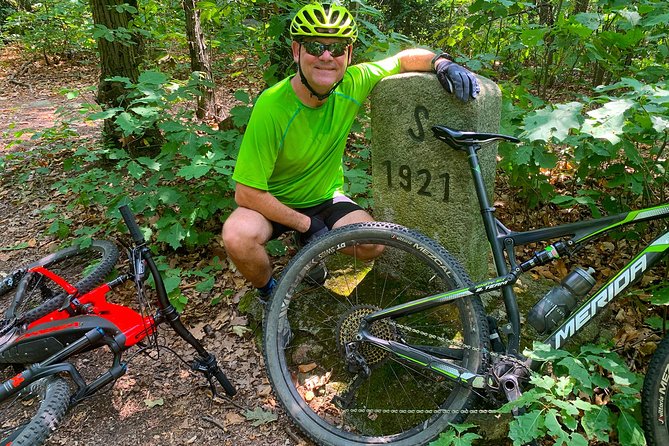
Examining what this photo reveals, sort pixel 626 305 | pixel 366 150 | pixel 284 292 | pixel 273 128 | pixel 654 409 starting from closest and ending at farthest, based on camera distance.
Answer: pixel 654 409
pixel 284 292
pixel 273 128
pixel 626 305
pixel 366 150

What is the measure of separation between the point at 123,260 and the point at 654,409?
4190mm

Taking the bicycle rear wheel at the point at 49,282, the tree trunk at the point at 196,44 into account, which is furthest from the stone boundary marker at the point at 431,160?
the tree trunk at the point at 196,44

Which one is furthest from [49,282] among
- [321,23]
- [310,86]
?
[321,23]

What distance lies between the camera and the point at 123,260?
429 cm

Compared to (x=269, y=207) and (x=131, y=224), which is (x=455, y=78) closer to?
(x=269, y=207)

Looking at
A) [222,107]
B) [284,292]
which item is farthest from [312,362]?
[222,107]

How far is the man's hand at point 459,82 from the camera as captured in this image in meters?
2.46

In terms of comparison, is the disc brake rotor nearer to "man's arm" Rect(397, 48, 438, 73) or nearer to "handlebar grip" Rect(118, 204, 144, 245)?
"handlebar grip" Rect(118, 204, 144, 245)

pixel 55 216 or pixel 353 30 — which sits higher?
pixel 353 30

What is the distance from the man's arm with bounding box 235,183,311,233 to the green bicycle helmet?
3.15 feet

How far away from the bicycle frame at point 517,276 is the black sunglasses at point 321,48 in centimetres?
95

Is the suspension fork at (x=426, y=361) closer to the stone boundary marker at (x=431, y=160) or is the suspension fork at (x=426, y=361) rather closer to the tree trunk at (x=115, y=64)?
the stone boundary marker at (x=431, y=160)

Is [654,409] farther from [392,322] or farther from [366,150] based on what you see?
[366,150]

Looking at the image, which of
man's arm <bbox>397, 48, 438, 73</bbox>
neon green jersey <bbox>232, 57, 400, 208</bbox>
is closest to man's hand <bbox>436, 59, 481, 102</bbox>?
man's arm <bbox>397, 48, 438, 73</bbox>
